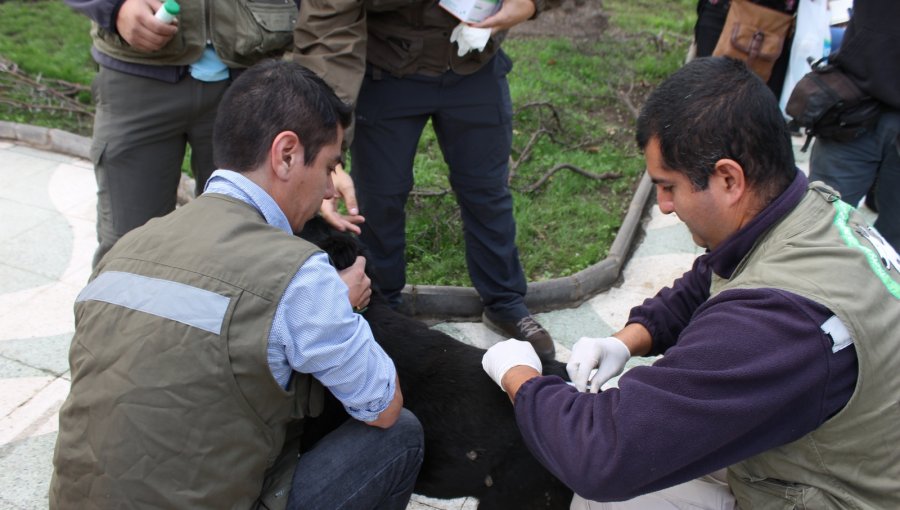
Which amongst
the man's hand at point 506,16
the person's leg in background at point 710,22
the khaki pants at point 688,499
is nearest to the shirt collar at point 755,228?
the khaki pants at point 688,499

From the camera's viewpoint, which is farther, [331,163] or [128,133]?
[128,133]

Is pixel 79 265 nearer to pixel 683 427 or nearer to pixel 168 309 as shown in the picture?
pixel 168 309

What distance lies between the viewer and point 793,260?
163cm

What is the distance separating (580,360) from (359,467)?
0.73m

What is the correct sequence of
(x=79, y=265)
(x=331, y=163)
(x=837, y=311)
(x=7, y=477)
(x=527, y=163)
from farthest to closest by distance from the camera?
(x=527, y=163), (x=79, y=265), (x=7, y=477), (x=331, y=163), (x=837, y=311)

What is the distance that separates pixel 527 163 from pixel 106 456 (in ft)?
13.6

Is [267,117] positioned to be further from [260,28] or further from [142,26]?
[260,28]

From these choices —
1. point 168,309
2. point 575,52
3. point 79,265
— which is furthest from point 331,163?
point 575,52

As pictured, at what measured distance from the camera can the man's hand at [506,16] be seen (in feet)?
9.72

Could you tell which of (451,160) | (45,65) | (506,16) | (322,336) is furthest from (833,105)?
(45,65)

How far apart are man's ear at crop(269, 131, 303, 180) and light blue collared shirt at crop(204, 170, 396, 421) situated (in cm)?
7

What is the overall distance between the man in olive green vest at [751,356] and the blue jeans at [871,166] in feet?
4.88

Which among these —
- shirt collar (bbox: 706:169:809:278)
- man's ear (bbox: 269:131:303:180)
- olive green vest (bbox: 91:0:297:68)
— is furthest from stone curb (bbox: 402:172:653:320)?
shirt collar (bbox: 706:169:809:278)

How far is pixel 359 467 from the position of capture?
1954 mm
